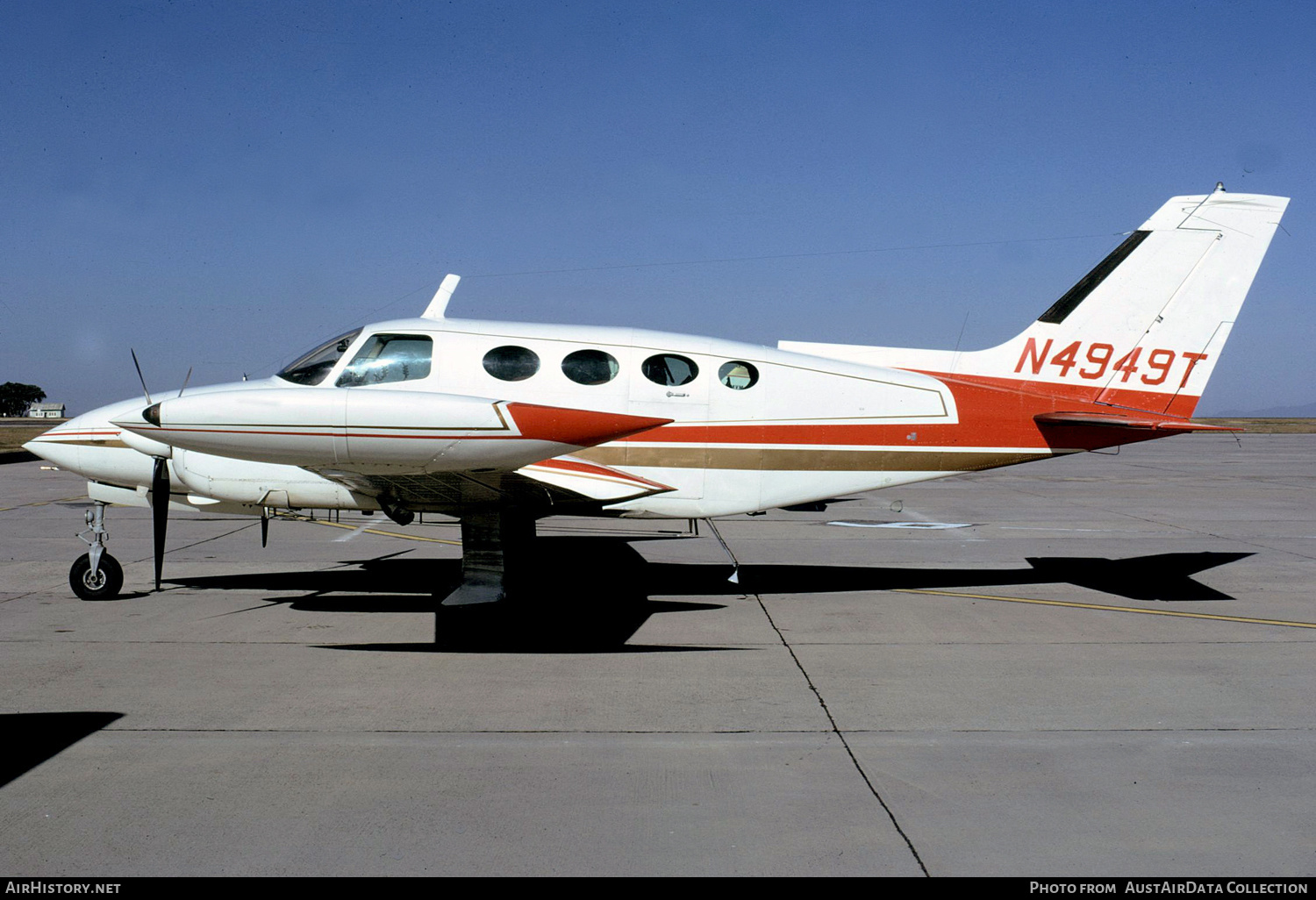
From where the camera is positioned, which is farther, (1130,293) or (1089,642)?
(1130,293)

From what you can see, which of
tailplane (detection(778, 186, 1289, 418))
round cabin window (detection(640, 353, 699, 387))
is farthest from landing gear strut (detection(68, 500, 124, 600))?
tailplane (detection(778, 186, 1289, 418))

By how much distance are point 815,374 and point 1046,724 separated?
180 inches

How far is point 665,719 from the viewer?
236 inches

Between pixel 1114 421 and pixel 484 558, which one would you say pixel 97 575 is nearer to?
pixel 484 558

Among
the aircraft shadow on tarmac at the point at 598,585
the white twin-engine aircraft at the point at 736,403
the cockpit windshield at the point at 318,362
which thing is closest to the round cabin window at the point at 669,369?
the white twin-engine aircraft at the point at 736,403

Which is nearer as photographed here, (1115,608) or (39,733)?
(39,733)

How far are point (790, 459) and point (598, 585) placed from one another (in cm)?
267

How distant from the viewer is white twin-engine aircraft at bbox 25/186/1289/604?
9000 mm

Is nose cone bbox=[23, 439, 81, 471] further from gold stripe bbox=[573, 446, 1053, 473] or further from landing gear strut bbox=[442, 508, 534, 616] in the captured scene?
gold stripe bbox=[573, 446, 1053, 473]

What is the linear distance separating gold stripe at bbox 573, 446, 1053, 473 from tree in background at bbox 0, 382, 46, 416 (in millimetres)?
94663

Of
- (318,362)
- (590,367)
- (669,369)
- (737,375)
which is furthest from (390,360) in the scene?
(737,375)
